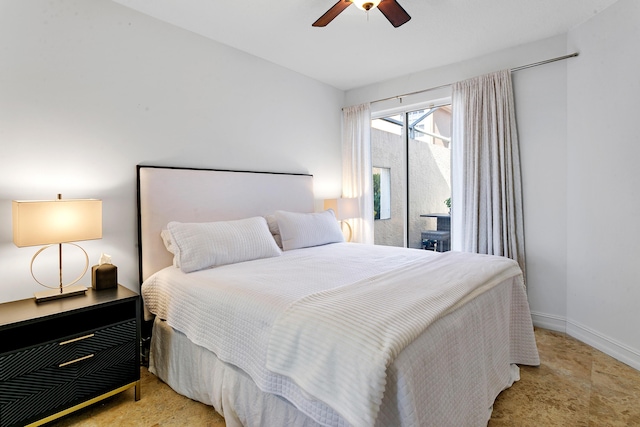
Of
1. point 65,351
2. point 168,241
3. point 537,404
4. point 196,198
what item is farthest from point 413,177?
point 65,351

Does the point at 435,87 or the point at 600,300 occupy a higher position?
the point at 435,87

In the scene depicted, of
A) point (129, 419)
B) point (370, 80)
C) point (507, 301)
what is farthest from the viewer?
point (370, 80)

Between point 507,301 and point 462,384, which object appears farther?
point 507,301

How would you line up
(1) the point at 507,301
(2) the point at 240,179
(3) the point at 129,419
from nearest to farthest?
(3) the point at 129,419 → (1) the point at 507,301 → (2) the point at 240,179

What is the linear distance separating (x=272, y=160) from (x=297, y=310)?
233 centimetres

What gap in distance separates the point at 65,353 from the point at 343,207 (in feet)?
9.33

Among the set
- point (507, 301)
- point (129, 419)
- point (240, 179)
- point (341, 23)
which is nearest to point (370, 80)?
point (341, 23)

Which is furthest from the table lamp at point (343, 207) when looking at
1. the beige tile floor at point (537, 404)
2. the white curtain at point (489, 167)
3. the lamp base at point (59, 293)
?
the lamp base at point (59, 293)

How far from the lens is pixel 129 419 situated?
5.98 feet

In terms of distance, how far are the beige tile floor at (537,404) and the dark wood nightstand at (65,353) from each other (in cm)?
12

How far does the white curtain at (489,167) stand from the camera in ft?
10.2

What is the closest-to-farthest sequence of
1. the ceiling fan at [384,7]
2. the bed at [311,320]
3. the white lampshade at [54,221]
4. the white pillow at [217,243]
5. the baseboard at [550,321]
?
the bed at [311,320]
the white lampshade at [54,221]
the ceiling fan at [384,7]
the white pillow at [217,243]
the baseboard at [550,321]

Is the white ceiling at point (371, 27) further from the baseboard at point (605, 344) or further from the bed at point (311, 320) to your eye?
the baseboard at point (605, 344)

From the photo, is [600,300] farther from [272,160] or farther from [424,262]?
[272,160]
